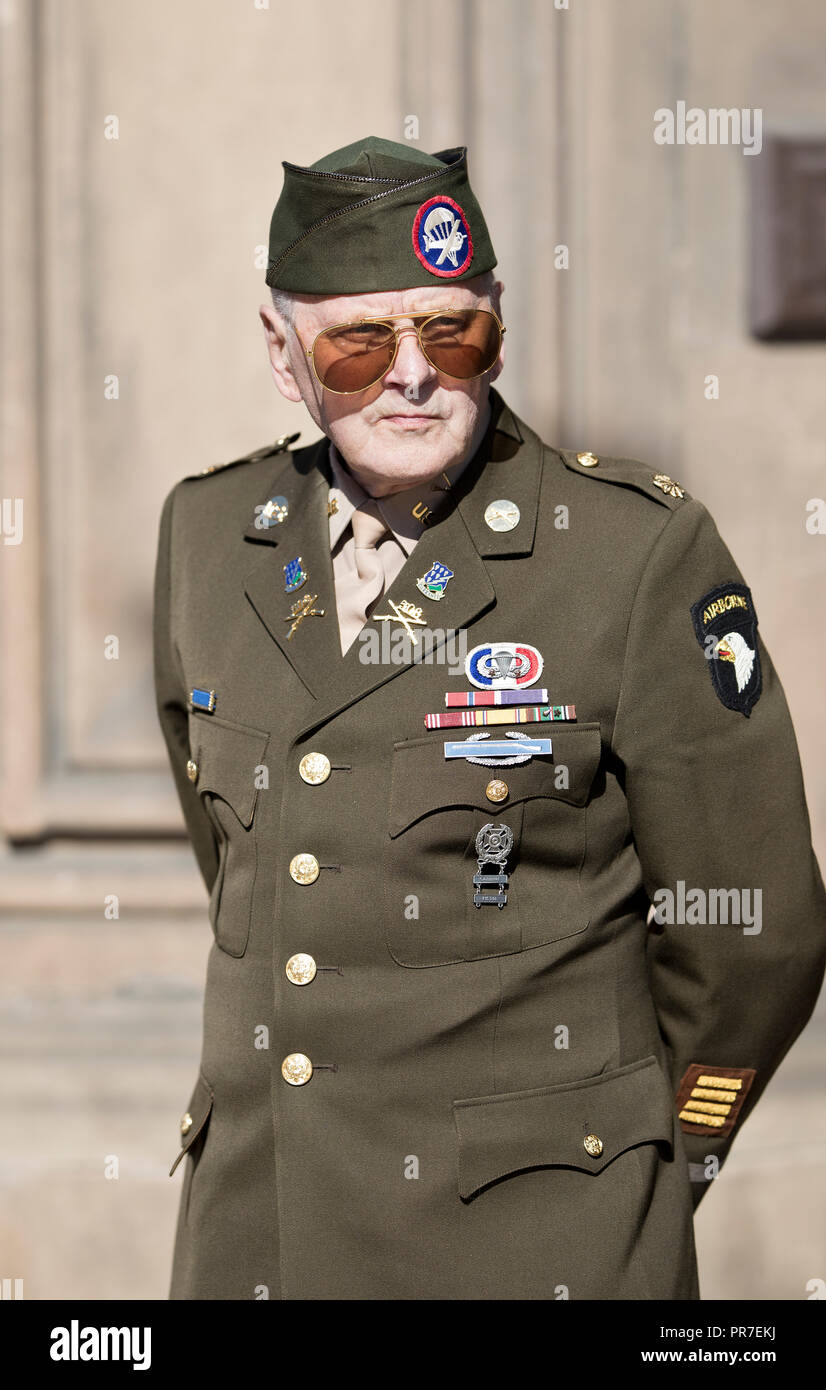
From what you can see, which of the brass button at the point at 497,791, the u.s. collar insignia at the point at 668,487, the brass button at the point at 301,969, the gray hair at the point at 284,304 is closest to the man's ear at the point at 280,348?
the gray hair at the point at 284,304

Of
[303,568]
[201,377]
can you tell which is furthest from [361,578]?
[201,377]

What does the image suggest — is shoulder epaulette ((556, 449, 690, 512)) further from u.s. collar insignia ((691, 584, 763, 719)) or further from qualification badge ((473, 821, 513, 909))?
qualification badge ((473, 821, 513, 909))

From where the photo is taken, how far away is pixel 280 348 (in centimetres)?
199

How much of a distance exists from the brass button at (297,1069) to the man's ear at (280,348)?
80 centimetres

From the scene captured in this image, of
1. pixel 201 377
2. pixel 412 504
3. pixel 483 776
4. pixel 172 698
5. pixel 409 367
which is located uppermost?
pixel 201 377

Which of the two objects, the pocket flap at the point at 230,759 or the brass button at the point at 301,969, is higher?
the pocket flap at the point at 230,759

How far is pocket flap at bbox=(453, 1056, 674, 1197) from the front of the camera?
1803 mm

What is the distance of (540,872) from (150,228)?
1.92m

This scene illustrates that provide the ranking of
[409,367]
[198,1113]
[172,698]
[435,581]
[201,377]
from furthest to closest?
1. [201,377]
2. [172,698]
3. [198,1113]
4. [435,581]
5. [409,367]

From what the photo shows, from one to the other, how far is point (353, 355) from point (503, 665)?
397mm

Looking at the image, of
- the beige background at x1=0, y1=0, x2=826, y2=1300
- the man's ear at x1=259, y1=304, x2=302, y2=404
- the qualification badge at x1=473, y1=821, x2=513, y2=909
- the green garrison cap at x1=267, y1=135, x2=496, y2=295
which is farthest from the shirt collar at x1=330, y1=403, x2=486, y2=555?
the beige background at x1=0, y1=0, x2=826, y2=1300

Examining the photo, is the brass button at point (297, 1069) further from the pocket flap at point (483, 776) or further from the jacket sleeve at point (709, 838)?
the jacket sleeve at point (709, 838)

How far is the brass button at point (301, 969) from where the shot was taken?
1831 mm

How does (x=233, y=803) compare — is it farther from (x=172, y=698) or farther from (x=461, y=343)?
(x=461, y=343)
